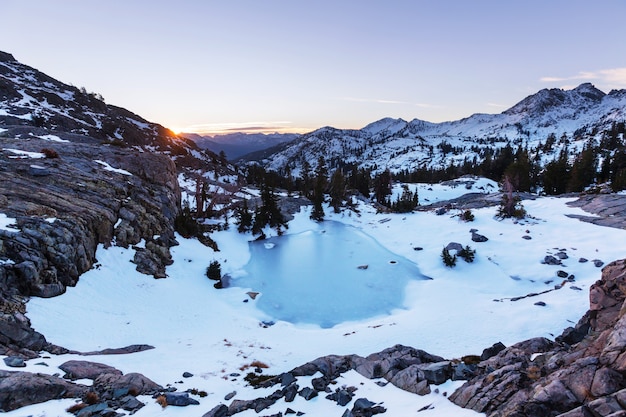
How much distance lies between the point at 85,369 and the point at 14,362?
1.84m

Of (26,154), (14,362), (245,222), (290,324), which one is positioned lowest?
(290,324)

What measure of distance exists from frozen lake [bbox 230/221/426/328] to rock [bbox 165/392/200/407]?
32.3ft

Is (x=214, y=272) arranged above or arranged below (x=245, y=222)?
below

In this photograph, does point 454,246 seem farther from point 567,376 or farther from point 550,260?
point 567,376

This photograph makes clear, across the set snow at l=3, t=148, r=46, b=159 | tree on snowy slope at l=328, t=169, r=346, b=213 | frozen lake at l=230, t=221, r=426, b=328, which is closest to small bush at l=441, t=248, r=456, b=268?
frozen lake at l=230, t=221, r=426, b=328

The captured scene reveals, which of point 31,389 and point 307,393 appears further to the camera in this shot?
point 307,393

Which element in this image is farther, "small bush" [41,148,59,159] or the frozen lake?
"small bush" [41,148,59,159]

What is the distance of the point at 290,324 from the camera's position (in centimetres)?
1872

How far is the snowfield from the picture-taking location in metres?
11.0

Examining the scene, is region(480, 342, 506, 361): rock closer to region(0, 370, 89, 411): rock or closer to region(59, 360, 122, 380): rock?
region(59, 360, 122, 380): rock

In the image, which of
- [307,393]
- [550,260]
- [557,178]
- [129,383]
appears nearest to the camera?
[129,383]

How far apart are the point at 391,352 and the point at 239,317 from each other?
9.64 metres

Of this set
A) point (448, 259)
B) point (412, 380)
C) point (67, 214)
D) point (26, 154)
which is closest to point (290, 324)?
point (412, 380)

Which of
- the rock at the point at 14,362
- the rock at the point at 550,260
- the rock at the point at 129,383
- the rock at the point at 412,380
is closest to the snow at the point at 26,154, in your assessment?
the rock at the point at 14,362
